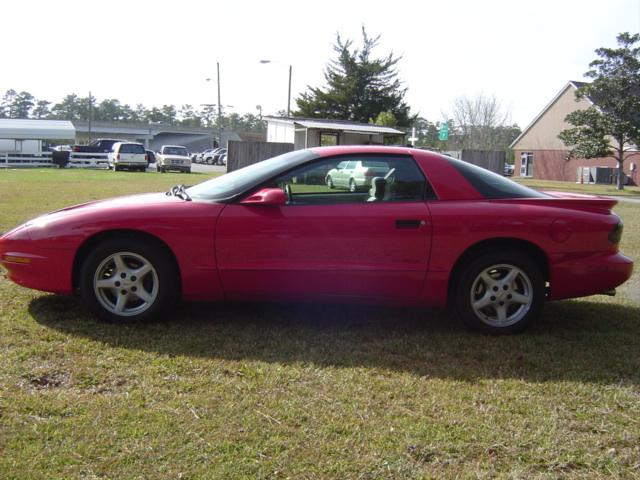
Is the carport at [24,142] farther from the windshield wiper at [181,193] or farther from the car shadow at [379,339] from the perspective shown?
the car shadow at [379,339]

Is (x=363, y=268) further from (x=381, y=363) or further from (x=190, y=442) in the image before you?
(x=190, y=442)

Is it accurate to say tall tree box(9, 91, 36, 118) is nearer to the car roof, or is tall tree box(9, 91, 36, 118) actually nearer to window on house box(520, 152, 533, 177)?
Result: window on house box(520, 152, 533, 177)

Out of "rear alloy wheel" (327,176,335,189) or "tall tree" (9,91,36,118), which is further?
"tall tree" (9,91,36,118)

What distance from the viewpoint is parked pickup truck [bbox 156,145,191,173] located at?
36.5 m

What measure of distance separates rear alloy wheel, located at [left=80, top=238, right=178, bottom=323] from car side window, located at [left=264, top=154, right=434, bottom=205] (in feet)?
3.26

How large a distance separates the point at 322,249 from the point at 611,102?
107 feet

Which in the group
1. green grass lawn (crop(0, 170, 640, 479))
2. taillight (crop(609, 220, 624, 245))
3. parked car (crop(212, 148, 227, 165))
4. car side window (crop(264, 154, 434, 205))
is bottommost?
green grass lawn (crop(0, 170, 640, 479))

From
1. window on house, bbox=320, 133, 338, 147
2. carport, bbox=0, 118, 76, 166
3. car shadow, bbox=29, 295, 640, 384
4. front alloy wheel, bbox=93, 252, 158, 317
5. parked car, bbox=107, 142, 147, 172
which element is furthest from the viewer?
carport, bbox=0, 118, 76, 166

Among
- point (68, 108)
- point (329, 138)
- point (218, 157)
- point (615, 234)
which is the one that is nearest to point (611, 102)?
point (329, 138)

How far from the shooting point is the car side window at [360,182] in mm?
4520

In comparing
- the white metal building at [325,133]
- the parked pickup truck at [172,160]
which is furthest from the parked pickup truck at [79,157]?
the white metal building at [325,133]

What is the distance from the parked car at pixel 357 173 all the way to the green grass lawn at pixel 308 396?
107 cm

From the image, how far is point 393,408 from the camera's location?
10.5 ft

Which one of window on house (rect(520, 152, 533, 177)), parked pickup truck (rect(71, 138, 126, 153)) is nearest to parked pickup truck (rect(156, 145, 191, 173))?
parked pickup truck (rect(71, 138, 126, 153))
